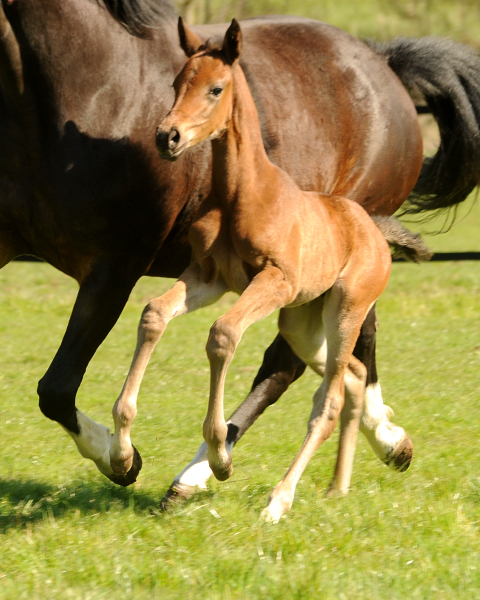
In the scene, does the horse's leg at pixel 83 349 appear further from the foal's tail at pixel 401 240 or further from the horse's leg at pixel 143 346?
the foal's tail at pixel 401 240

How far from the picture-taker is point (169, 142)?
2670mm

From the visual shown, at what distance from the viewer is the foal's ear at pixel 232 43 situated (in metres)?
2.88

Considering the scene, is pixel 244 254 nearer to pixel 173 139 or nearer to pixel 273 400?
pixel 173 139

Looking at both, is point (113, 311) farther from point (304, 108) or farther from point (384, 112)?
point (384, 112)

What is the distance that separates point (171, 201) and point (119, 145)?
1.03 feet

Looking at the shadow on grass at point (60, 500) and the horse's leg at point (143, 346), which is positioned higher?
the horse's leg at point (143, 346)

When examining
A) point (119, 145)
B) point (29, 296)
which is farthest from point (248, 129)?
point (29, 296)

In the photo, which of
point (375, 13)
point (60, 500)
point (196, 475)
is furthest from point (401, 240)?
point (375, 13)

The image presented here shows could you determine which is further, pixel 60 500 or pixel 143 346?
pixel 60 500

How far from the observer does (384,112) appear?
4.54 m

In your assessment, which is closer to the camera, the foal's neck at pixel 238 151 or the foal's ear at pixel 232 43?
the foal's ear at pixel 232 43

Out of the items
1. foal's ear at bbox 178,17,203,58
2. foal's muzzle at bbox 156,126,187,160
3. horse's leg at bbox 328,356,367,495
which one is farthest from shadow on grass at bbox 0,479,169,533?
foal's ear at bbox 178,17,203,58

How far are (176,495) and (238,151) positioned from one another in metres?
1.37

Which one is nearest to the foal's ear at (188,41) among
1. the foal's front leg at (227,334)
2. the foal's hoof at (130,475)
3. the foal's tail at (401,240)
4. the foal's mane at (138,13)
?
the foal's mane at (138,13)
